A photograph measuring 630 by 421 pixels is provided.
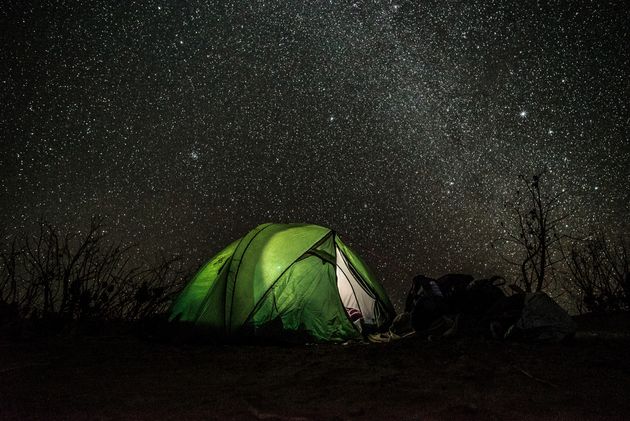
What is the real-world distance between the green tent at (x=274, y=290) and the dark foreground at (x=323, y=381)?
630mm

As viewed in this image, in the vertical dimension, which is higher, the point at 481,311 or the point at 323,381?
the point at 481,311

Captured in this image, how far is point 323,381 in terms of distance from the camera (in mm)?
2730

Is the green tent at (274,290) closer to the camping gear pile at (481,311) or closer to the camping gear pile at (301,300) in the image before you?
the camping gear pile at (301,300)

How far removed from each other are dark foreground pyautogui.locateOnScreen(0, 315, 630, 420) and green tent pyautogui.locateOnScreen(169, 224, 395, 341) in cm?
63

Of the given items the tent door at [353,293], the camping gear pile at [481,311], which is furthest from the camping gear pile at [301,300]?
the tent door at [353,293]

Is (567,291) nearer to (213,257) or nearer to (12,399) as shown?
(213,257)

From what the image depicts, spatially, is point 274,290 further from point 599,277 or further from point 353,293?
point 599,277

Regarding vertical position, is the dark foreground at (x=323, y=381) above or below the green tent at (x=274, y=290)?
below

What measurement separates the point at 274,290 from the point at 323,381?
240 centimetres

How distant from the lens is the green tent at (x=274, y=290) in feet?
16.2

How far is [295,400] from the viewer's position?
230 centimetres

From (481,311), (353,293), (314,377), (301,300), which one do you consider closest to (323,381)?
(314,377)

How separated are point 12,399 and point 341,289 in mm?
4108

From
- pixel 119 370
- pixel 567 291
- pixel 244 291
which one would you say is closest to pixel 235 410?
pixel 119 370
